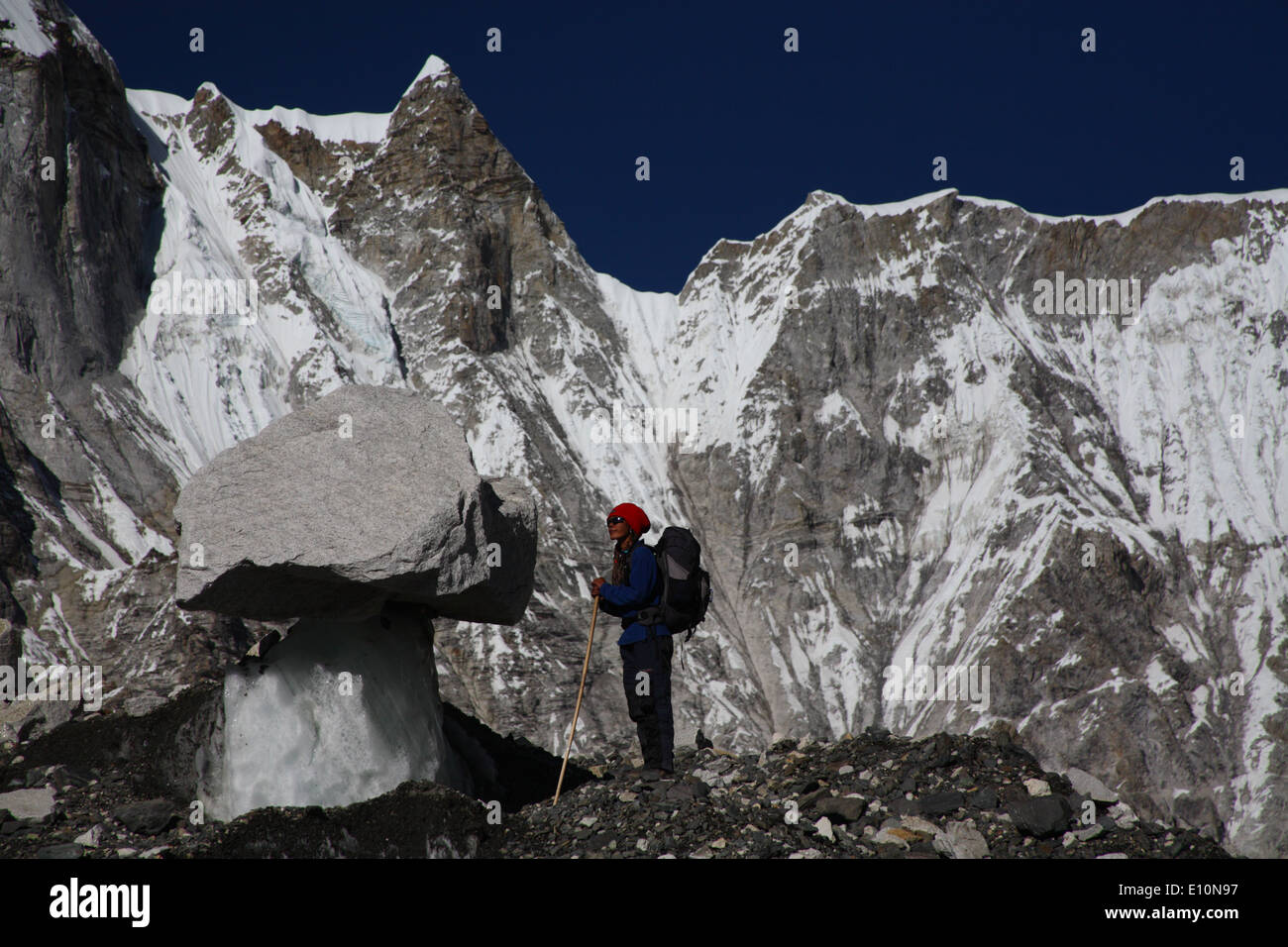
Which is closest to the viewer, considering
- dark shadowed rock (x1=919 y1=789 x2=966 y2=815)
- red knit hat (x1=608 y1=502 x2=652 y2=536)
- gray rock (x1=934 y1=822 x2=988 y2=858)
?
gray rock (x1=934 y1=822 x2=988 y2=858)

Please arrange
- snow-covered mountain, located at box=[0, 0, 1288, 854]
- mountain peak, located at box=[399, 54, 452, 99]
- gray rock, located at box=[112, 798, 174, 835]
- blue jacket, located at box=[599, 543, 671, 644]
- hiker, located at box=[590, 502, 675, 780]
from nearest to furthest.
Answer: gray rock, located at box=[112, 798, 174, 835]
blue jacket, located at box=[599, 543, 671, 644]
hiker, located at box=[590, 502, 675, 780]
snow-covered mountain, located at box=[0, 0, 1288, 854]
mountain peak, located at box=[399, 54, 452, 99]

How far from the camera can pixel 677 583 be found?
1112 centimetres

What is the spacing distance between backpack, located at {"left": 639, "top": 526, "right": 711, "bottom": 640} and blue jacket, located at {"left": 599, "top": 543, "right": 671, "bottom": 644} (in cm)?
7

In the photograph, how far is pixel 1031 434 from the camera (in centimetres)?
8575

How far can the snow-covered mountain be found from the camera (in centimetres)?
6219

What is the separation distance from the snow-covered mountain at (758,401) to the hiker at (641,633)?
138 feet

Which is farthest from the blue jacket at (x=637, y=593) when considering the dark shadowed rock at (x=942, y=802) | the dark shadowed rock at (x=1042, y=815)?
the dark shadowed rock at (x=1042, y=815)

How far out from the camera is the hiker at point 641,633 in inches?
439

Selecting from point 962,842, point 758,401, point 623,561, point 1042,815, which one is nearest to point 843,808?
point 962,842

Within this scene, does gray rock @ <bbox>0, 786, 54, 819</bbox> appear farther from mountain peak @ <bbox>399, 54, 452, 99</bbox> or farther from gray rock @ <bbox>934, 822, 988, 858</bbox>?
mountain peak @ <bbox>399, 54, 452, 99</bbox>

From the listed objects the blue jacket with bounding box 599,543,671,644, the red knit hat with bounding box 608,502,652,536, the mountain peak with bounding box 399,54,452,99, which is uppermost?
the mountain peak with bounding box 399,54,452,99

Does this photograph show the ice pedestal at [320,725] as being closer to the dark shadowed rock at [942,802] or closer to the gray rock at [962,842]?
the dark shadowed rock at [942,802]

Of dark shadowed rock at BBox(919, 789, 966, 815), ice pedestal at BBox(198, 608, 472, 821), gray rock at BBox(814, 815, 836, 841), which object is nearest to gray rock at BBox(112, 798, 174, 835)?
ice pedestal at BBox(198, 608, 472, 821)

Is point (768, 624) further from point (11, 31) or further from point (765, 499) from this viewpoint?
point (11, 31)
